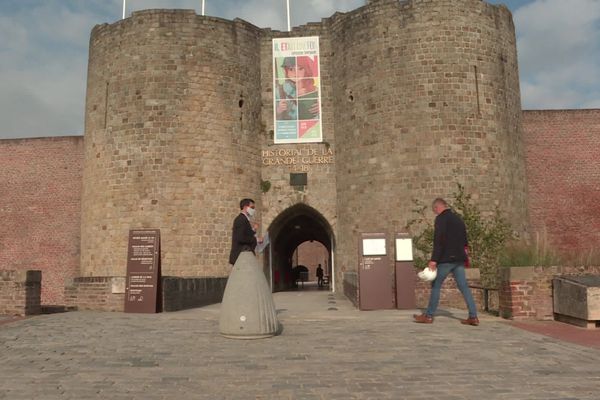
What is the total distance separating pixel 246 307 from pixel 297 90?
15.4 m

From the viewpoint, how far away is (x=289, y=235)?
28.2m

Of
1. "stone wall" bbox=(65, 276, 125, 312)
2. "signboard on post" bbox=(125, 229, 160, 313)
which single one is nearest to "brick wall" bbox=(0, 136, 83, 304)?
"stone wall" bbox=(65, 276, 125, 312)

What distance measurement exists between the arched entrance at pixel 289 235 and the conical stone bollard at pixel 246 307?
1399cm

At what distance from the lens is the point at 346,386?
4.60 meters

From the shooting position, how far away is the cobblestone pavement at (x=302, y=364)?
14.5ft

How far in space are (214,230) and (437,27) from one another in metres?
10.4

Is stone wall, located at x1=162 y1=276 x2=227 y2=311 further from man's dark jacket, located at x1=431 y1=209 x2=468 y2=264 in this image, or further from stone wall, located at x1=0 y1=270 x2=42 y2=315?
man's dark jacket, located at x1=431 y1=209 x2=468 y2=264

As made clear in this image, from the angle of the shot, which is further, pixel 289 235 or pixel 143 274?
pixel 289 235

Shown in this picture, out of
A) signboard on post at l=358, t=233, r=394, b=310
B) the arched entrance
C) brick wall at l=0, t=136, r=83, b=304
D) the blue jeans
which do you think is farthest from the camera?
brick wall at l=0, t=136, r=83, b=304

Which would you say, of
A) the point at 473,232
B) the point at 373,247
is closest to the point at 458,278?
the point at 373,247

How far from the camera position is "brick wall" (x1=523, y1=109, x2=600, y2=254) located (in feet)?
77.4

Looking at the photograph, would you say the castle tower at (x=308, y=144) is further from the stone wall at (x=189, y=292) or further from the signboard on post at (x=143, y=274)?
the signboard on post at (x=143, y=274)

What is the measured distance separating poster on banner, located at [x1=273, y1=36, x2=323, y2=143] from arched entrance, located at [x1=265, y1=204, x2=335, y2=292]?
278cm

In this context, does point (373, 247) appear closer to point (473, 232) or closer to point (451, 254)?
point (451, 254)
